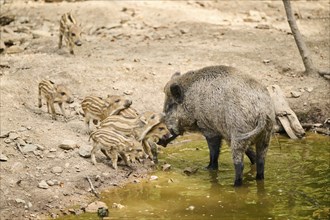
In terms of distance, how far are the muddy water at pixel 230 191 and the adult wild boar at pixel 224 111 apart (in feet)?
1.05

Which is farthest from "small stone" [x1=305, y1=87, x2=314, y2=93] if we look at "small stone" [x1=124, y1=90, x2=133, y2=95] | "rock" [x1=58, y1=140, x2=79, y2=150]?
"rock" [x1=58, y1=140, x2=79, y2=150]

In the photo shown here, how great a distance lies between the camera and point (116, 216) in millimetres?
8758

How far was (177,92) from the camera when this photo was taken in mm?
10617

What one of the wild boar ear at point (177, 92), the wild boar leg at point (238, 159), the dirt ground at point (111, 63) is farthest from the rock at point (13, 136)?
the wild boar leg at point (238, 159)

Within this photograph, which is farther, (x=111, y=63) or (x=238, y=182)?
(x=111, y=63)

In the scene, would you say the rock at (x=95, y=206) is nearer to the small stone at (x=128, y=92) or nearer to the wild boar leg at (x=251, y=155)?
the wild boar leg at (x=251, y=155)

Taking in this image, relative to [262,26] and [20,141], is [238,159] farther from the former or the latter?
[262,26]

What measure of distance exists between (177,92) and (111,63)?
4.16 metres

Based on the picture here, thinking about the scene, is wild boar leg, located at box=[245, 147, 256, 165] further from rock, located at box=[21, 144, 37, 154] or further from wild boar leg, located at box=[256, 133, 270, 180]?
rock, located at box=[21, 144, 37, 154]

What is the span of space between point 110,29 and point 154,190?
8.65 meters

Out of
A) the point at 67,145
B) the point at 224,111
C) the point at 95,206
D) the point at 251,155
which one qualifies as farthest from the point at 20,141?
the point at 251,155

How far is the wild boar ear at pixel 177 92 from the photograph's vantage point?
416 inches

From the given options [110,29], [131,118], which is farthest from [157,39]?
[131,118]

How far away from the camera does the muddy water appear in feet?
29.1
